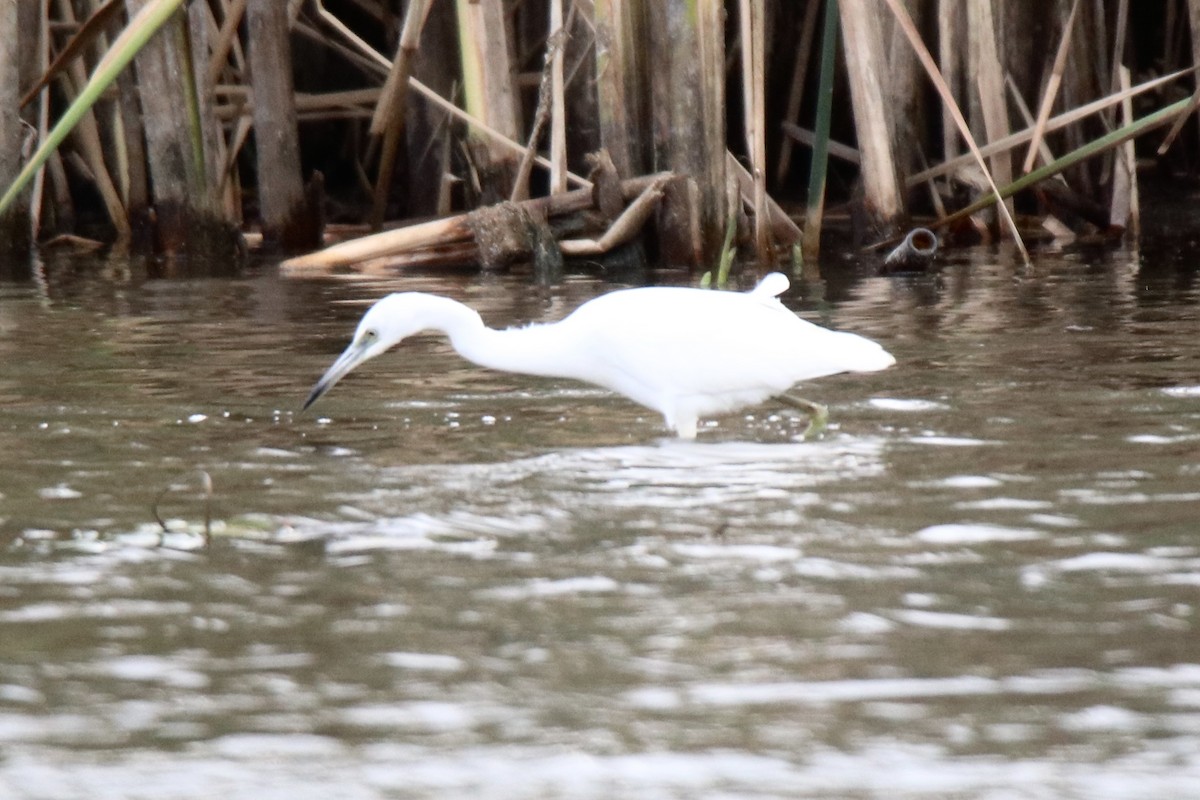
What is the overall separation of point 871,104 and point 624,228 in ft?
4.53

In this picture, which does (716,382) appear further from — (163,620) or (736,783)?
(736,783)

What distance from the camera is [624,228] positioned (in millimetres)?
9453

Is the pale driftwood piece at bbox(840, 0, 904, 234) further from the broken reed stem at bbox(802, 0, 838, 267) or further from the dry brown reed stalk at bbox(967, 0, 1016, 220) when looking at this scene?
the dry brown reed stalk at bbox(967, 0, 1016, 220)

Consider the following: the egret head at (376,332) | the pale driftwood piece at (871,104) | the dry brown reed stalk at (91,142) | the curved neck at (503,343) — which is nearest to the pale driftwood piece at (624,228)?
the pale driftwood piece at (871,104)

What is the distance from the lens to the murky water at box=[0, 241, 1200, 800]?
2814 mm

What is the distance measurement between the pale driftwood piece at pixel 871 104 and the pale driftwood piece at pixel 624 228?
3.65 feet

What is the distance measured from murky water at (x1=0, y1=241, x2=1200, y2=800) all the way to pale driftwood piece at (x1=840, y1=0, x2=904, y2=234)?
3.01 meters

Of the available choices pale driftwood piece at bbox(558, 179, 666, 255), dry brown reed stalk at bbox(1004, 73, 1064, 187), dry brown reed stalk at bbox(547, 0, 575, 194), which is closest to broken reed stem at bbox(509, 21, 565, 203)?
dry brown reed stalk at bbox(547, 0, 575, 194)

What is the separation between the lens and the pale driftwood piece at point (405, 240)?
9.81 metres

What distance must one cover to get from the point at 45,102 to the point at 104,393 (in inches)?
205

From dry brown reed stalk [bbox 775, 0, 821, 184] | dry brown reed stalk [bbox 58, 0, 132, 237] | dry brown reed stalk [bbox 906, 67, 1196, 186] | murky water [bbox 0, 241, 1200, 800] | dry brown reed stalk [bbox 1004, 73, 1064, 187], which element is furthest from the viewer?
dry brown reed stalk [bbox 775, 0, 821, 184]

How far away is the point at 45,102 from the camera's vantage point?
432 inches

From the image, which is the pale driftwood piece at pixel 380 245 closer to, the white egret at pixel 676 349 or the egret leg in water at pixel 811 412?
the white egret at pixel 676 349

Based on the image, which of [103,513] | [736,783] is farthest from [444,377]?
[736,783]
